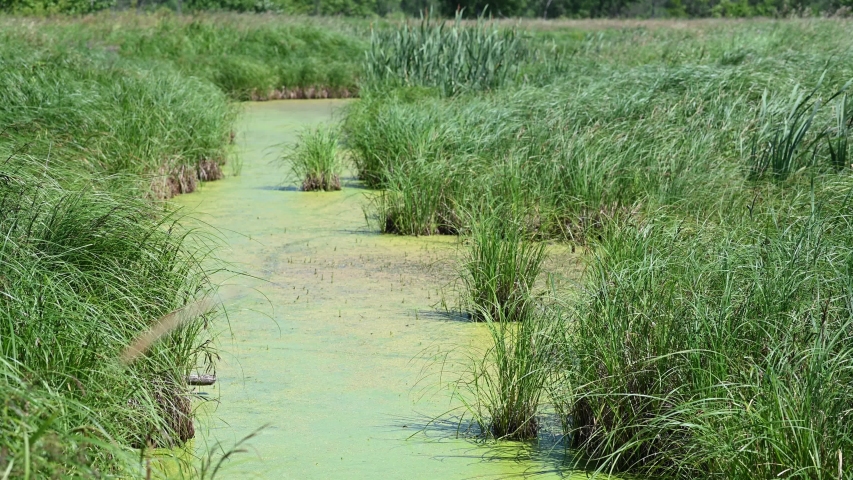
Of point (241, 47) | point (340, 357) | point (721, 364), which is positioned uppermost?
point (721, 364)

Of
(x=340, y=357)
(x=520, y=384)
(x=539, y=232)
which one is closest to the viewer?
(x=520, y=384)

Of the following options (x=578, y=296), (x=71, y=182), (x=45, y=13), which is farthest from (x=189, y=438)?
(x=45, y=13)

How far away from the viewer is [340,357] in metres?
4.41

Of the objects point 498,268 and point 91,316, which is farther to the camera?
point 498,268

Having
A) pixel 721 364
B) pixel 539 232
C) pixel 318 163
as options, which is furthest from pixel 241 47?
pixel 721 364

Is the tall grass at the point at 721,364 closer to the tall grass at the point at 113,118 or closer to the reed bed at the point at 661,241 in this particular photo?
the reed bed at the point at 661,241

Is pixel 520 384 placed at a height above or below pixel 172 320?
below

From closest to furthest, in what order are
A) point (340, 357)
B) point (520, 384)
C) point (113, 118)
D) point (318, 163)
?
1. point (520, 384)
2. point (340, 357)
3. point (113, 118)
4. point (318, 163)

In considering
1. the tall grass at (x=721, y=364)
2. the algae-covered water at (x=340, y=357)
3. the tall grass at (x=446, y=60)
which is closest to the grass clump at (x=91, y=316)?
the algae-covered water at (x=340, y=357)

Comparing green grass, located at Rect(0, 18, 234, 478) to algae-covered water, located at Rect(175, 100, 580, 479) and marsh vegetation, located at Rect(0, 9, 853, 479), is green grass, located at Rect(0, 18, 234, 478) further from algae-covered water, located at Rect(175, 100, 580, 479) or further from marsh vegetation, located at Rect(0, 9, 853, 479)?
algae-covered water, located at Rect(175, 100, 580, 479)

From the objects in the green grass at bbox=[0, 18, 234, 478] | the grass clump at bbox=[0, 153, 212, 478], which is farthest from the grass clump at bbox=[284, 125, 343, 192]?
the grass clump at bbox=[0, 153, 212, 478]

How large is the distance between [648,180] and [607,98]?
1.83 m

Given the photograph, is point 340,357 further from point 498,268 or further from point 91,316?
point 91,316

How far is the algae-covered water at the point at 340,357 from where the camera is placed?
3.39 meters
